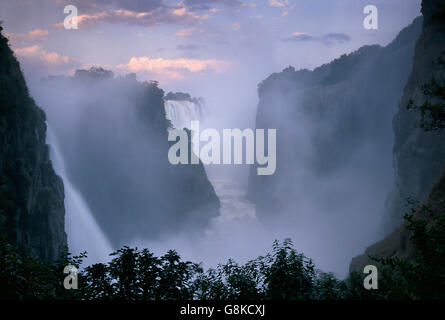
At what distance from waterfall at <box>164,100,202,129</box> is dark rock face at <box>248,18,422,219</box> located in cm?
2536

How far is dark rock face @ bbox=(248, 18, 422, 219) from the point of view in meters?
79.4

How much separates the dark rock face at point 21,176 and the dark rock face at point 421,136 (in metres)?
38.5

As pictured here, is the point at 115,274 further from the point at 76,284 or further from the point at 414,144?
the point at 414,144

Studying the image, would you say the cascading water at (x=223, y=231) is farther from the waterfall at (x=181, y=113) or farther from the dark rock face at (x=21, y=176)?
the dark rock face at (x=21, y=176)

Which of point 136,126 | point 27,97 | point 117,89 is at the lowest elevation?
point 27,97

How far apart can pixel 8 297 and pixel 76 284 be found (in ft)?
7.05

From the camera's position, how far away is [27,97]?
2783 cm

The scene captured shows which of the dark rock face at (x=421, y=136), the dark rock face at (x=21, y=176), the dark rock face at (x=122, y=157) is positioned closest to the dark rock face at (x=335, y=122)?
the dark rock face at (x=122, y=157)

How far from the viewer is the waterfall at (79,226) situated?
51.2 m

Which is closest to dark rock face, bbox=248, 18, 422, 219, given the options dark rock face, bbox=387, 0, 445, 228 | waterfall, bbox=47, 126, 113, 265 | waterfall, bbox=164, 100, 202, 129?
waterfall, bbox=164, 100, 202, 129

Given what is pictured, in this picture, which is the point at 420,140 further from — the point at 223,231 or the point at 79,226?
the point at 223,231

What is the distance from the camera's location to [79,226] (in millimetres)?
54969
